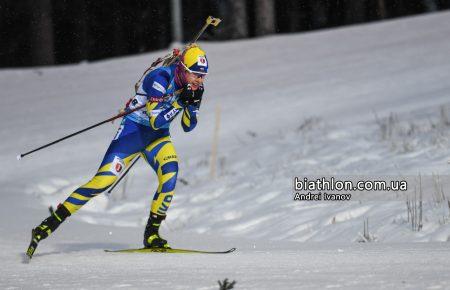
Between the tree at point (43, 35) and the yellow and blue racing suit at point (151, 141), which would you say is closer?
the yellow and blue racing suit at point (151, 141)

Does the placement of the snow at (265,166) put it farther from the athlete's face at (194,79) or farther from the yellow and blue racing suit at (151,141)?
the athlete's face at (194,79)

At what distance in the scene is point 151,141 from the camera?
7.71 metres

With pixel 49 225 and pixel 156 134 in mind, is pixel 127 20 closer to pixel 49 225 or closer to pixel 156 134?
pixel 156 134

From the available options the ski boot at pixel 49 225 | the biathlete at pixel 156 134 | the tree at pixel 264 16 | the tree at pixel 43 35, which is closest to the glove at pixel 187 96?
the biathlete at pixel 156 134

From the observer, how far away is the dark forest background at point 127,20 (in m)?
36.9

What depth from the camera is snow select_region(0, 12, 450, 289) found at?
6090 mm

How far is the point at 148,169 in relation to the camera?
1417 cm

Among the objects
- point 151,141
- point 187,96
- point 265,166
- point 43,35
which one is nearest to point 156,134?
point 151,141

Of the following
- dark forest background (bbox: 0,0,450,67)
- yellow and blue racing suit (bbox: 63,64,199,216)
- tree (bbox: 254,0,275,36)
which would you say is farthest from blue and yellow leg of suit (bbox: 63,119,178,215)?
dark forest background (bbox: 0,0,450,67)

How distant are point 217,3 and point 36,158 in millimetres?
22731

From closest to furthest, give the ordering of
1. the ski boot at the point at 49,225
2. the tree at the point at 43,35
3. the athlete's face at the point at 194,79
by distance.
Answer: the ski boot at the point at 49,225, the athlete's face at the point at 194,79, the tree at the point at 43,35

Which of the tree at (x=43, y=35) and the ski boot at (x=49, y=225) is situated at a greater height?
the tree at (x=43, y=35)

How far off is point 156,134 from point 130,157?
312 millimetres

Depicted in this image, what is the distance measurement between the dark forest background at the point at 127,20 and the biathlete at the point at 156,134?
1069 inches
